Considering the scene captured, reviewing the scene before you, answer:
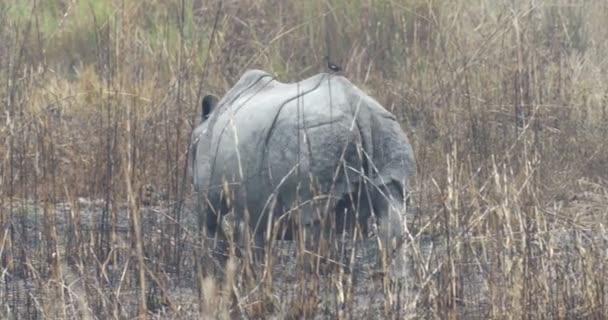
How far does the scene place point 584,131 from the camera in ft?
27.8

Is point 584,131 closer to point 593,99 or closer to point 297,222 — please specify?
point 593,99

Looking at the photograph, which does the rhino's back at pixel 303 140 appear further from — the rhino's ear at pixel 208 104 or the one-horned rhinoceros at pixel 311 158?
the rhino's ear at pixel 208 104

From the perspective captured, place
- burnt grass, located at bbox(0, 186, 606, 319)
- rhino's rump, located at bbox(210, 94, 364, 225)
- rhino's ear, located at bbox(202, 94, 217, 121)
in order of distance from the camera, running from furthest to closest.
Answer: rhino's ear, located at bbox(202, 94, 217, 121) < rhino's rump, located at bbox(210, 94, 364, 225) < burnt grass, located at bbox(0, 186, 606, 319)

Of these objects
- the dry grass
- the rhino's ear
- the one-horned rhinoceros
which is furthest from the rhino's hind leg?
the rhino's ear

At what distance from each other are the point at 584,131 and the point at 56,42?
399cm

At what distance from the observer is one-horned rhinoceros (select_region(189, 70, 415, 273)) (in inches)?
220

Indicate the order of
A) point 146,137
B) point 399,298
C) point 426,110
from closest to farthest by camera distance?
point 399,298
point 146,137
point 426,110

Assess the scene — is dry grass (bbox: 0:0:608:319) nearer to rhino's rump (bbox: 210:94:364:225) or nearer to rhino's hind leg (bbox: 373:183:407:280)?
rhino's hind leg (bbox: 373:183:407:280)

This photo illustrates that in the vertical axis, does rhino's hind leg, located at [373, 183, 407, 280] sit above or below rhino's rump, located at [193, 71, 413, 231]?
below

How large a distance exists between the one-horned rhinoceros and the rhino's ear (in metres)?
0.44

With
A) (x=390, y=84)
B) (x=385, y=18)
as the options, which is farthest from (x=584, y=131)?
(x=385, y=18)

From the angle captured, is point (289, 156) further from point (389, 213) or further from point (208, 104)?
point (208, 104)

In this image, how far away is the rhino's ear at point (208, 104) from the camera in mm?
6496

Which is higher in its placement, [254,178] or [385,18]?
[385,18]
